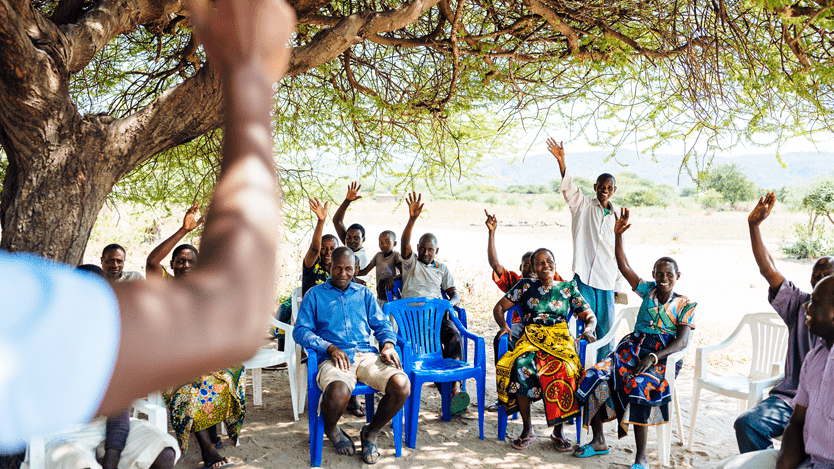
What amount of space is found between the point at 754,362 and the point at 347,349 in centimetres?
350

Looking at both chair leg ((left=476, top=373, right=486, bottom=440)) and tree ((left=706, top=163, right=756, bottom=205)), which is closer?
chair leg ((left=476, top=373, right=486, bottom=440))

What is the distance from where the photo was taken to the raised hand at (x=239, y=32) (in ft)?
1.80

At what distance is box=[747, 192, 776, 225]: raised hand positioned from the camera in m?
4.29

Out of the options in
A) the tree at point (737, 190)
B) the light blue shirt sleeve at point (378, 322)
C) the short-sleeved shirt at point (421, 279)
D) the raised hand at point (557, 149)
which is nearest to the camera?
the light blue shirt sleeve at point (378, 322)

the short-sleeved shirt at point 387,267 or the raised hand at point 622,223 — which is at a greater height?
the raised hand at point 622,223

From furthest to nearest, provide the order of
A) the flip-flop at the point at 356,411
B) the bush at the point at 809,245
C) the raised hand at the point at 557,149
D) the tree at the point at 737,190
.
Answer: the tree at the point at 737,190 < the bush at the point at 809,245 < the raised hand at the point at 557,149 < the flip-flop at the point at 356,411

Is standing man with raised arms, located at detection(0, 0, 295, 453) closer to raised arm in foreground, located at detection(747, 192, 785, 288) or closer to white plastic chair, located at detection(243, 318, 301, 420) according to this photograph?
raised arm in foreground, located at detection(747, 192, 785, 288)

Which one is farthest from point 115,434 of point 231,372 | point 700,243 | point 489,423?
point 700,243

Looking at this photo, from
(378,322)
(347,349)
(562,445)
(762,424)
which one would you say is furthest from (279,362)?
A: (762,424)

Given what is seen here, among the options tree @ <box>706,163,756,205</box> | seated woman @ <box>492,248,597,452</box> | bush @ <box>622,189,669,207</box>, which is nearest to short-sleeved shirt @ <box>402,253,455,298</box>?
seated woman @ <box>492,248,597,452</box>

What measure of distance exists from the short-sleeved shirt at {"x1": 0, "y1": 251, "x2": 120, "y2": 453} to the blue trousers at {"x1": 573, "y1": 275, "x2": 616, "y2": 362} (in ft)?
18.3

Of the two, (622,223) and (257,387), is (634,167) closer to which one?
(622,223)

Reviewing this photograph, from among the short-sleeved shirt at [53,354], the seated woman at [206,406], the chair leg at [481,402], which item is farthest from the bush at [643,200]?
the short-sleeved shirt at [53,354]

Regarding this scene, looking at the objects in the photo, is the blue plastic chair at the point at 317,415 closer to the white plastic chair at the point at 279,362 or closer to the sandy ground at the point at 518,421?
the sandy ground at the point at 518,421
